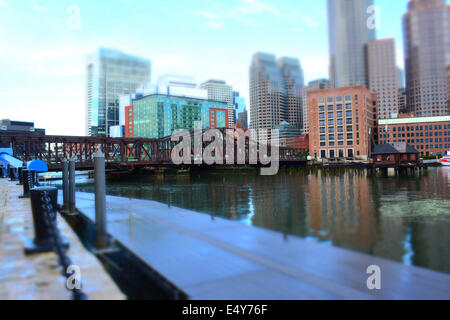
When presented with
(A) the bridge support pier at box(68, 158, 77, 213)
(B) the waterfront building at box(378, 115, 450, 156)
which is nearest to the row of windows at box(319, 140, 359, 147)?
(B) the waterfront building at box(378, 115, 450, 156)

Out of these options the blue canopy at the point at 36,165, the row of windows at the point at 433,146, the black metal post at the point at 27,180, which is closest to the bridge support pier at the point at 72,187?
the black metal post at the point at 27,180

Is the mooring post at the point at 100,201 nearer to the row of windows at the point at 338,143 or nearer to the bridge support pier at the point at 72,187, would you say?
the bridge support pier at the point at 72,187

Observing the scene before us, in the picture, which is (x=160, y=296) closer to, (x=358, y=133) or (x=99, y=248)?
(x=99, y=248)

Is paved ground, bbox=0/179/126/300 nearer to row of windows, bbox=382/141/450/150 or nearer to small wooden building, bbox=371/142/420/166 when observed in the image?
small wooden building, bbox=371/142/420/166

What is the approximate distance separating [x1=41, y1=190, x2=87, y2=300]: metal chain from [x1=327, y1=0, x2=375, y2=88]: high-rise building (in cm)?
5107

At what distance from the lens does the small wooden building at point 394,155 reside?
8225cm

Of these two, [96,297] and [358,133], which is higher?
[358,133]

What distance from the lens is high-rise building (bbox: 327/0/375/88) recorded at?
55125mm

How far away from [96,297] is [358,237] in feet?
30.9

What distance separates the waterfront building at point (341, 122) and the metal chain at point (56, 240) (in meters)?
130

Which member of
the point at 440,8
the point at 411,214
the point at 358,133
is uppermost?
the point at 440,8

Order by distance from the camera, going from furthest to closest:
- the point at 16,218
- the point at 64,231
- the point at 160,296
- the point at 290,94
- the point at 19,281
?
the point at 290,94 → the point at 16,218 → the point at 64,231 → the point at 19,281 → the point at 160,296
